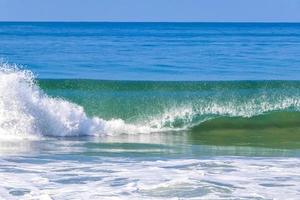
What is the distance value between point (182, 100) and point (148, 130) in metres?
3.76

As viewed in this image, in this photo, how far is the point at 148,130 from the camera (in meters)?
15.8

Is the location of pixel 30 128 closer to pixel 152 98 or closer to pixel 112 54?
pixel 152 98

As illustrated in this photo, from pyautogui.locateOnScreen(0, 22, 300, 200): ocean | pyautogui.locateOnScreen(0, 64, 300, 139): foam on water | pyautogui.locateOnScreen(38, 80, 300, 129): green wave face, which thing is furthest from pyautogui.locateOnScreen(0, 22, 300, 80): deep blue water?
pyautogui.locateOnScreen(0, 64, 300, 139): foam on water

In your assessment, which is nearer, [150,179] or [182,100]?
[150,179]

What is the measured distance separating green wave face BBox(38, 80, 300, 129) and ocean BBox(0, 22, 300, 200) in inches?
1.2

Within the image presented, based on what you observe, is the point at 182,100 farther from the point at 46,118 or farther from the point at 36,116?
the point at 36,116

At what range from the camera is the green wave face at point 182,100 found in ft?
56.6

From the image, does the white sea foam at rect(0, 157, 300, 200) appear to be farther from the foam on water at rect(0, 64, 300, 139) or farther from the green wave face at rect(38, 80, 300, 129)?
the green wave face at rect(38, 80, 300, 129)

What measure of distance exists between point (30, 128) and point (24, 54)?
19.6 meters

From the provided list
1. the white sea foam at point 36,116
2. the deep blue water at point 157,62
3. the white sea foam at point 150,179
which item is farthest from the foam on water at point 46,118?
the deep blue water at point 157,62

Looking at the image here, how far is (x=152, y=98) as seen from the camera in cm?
2002

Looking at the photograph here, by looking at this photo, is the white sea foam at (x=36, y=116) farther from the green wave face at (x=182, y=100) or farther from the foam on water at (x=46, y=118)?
the green wave face at (x=182, y=100)

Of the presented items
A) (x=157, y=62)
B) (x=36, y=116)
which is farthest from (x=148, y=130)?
(x=157, y=62)

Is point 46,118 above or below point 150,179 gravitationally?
above
